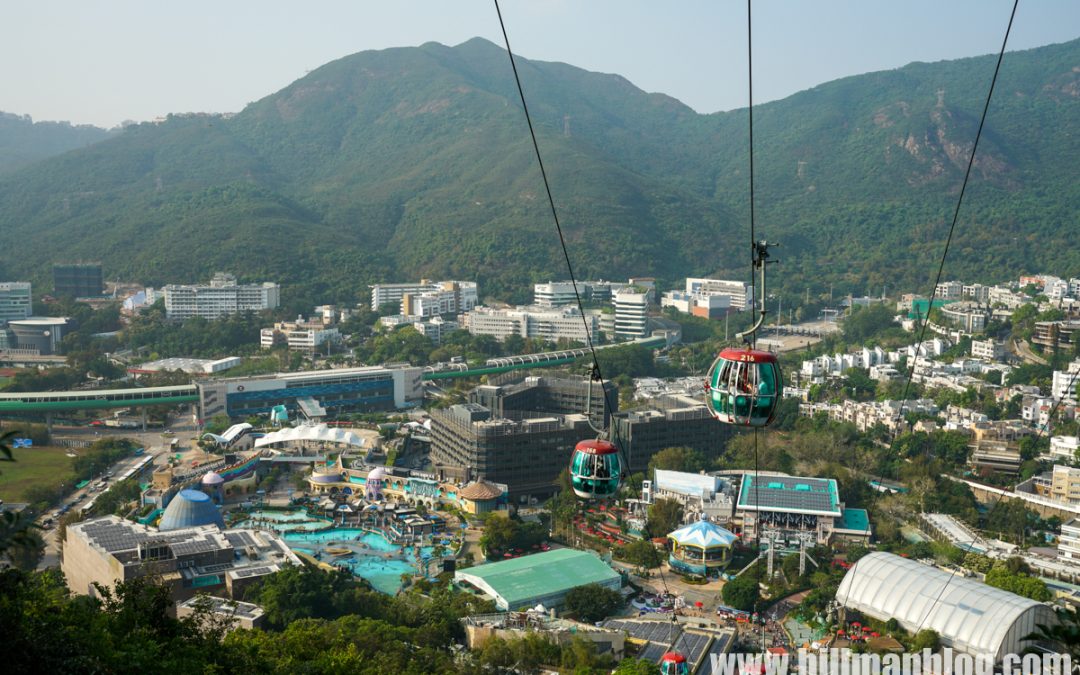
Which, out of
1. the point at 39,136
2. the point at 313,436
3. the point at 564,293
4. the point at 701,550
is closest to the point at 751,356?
the point at 701,550

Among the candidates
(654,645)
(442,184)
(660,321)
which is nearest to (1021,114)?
(442,184)

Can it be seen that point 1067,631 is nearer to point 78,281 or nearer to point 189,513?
point 189,513

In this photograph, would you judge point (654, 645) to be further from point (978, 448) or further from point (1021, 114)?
point (1021, 114)

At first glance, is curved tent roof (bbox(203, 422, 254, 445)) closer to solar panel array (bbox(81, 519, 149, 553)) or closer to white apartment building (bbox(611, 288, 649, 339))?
solar panel array (bbox(81, 519, 149, 553))

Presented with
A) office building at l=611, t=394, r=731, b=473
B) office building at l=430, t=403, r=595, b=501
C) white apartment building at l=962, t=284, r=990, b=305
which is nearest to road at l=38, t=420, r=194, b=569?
office building at l=430, t=403, r=595, b=501

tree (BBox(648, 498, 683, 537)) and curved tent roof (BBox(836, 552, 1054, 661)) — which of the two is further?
tree (BBox(648, 498, 683, 537))
